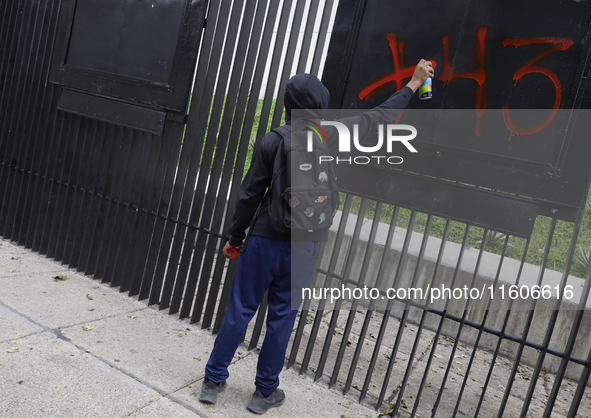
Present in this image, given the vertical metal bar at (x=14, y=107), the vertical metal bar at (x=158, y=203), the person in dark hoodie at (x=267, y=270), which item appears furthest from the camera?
the vertical metal bar at (x=14, y=107)

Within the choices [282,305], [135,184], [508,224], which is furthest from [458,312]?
[135,184]

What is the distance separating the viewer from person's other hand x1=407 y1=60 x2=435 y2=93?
3.37 m

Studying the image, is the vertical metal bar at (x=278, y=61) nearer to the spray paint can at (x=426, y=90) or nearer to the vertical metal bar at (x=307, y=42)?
the vertical metal bar at (x=307, y=42)

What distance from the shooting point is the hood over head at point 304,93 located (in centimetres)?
304

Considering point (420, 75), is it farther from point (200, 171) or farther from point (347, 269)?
point (200, 171)

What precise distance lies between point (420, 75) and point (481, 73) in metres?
0.42

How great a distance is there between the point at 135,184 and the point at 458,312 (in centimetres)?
418

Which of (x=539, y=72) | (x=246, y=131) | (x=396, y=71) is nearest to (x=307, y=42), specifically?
(x=396, y=71)

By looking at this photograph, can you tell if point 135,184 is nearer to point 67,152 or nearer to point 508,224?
point 67,152

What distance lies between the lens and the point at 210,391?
3225 millimetres

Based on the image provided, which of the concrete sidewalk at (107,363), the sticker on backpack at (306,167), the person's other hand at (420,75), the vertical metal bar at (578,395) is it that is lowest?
the concrete sidewalk at (107,363)

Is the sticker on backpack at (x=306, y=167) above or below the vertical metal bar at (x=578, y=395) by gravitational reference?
above

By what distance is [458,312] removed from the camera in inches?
238

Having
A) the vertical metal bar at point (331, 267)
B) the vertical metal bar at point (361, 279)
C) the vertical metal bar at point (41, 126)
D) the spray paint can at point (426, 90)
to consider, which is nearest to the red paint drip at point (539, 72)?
the spray paint can at point (426, 90)
